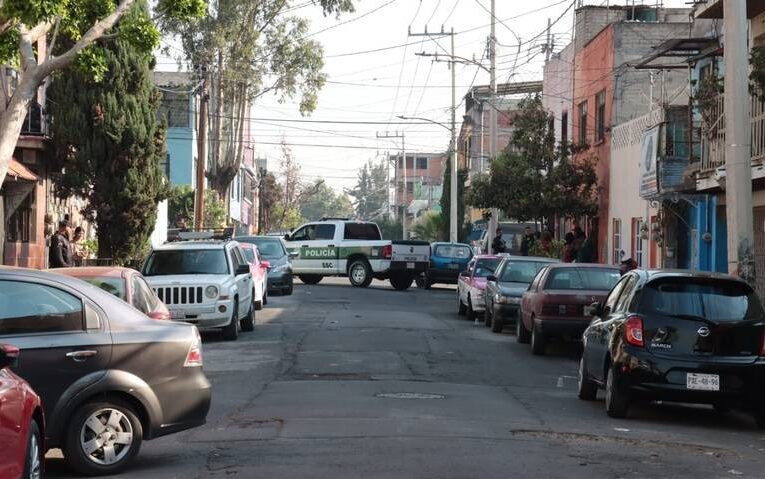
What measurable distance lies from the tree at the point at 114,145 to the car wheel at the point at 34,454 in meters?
20.6

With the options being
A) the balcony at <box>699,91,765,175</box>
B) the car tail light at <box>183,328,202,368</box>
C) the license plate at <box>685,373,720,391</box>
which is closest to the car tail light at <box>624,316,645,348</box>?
the license plate at <box>685,373,720,391</box>

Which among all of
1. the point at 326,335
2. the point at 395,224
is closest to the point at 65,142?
the point at 326,335

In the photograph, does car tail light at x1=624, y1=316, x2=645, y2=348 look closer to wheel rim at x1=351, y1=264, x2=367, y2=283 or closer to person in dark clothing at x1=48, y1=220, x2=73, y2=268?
person in dark clothing at x1=48, y1=220, x2=73, y2=268

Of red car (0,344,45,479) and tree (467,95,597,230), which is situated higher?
tree (467,95,597,230)

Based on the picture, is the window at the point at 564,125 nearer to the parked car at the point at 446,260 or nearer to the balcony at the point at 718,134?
the parked car at the point at 446,260

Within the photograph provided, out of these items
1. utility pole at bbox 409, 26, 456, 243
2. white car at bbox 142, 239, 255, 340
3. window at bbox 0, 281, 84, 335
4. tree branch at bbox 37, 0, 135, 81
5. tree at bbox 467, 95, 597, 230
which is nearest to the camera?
window at bbox 0, 281, 84, 335

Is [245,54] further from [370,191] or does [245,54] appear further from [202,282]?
[370,191]

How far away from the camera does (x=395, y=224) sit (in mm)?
106875

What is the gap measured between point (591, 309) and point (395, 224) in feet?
303

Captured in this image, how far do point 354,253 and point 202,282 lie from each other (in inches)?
826

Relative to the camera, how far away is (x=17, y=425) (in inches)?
285

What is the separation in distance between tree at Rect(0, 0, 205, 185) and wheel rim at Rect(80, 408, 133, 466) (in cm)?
774

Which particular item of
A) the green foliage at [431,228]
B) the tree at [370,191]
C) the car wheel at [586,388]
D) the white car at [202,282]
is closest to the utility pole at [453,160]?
the green foliage at [431,228]

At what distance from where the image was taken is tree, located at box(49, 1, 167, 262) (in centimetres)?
2800
